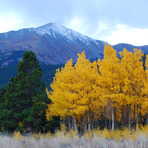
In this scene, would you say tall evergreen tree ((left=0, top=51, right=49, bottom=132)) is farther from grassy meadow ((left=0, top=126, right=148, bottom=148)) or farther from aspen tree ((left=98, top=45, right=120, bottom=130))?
grassy meadow ((left=0, top=126, right=148, bottom=148))

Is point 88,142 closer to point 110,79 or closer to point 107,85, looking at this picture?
point 110,79

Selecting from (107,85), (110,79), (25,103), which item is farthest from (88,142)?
(25,103)

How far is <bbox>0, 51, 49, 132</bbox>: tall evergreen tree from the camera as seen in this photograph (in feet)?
48.5

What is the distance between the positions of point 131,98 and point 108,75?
110 inches

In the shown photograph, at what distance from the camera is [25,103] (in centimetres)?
1563

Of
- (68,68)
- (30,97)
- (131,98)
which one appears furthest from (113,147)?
(30,97)

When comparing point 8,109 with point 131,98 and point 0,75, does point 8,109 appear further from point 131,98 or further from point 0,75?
point 0,75

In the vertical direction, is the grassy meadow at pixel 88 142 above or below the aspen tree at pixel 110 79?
below

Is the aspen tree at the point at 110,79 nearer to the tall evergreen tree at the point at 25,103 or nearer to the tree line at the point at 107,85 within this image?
the tree line at the point at 107,85

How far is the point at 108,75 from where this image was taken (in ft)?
41.6

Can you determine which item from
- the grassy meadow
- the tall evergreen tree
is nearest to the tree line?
the tall evergreen tree

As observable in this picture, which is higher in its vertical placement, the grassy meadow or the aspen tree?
the aspen tree

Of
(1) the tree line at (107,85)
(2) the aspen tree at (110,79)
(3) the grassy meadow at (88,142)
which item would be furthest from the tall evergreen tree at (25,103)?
(3) the grassy meadow at (88,142)

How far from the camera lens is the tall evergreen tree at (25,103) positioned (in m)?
14.8
